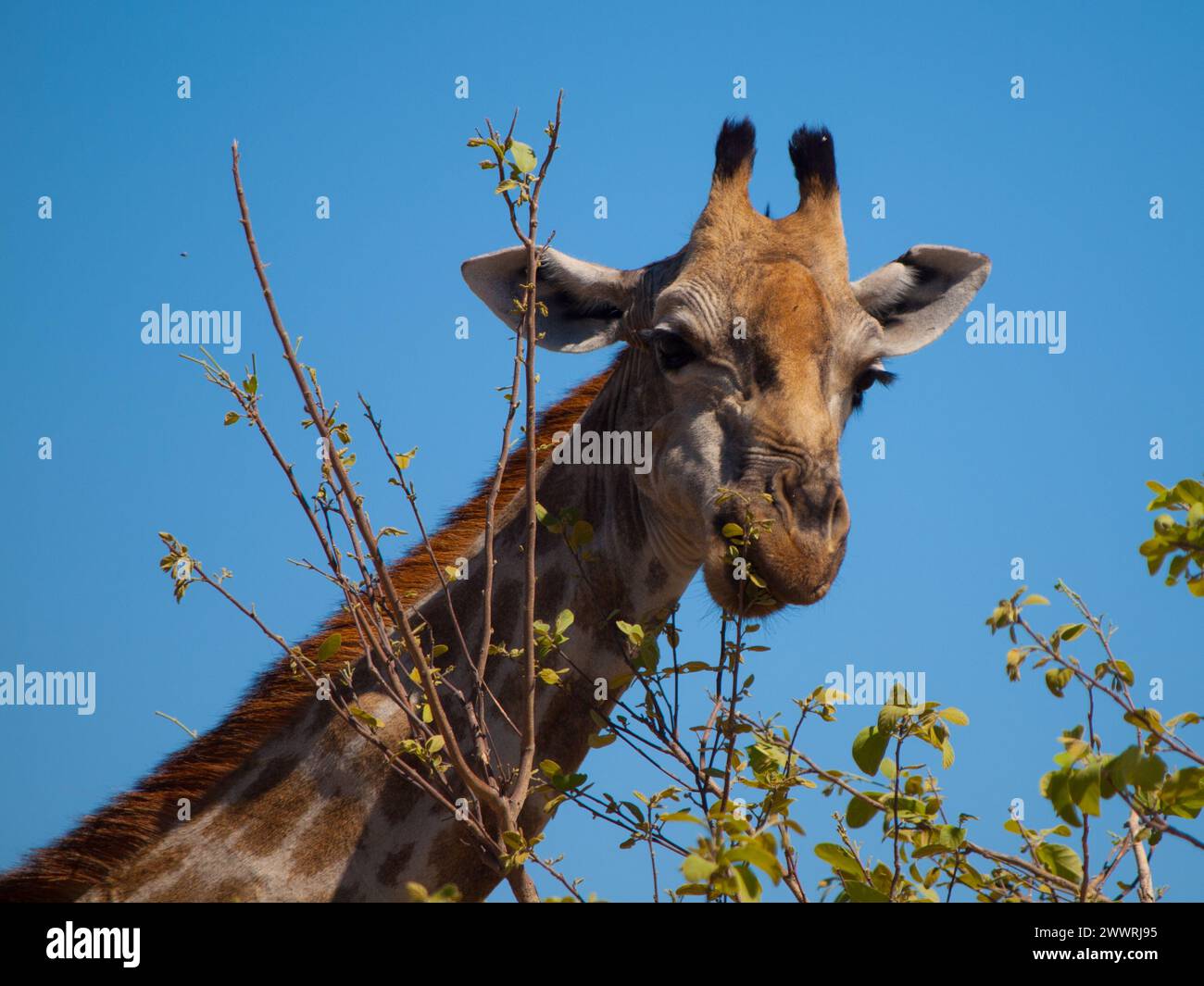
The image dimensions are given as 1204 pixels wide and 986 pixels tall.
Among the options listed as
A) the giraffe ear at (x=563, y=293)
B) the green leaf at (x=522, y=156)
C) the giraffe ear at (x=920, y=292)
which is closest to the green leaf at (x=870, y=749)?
the green leaf at (x=522, y=156)

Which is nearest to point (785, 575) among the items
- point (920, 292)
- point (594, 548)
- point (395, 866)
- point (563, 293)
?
point (594, 548)

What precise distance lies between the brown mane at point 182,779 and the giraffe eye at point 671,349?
1280 mm

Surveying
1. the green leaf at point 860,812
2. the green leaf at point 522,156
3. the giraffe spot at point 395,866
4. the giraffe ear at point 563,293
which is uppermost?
the giraffe ear at point 563,293

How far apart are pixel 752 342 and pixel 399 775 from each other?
2.90 metres

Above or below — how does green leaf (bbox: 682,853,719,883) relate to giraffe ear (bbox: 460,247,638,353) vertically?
below

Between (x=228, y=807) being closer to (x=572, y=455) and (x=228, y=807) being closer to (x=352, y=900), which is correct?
(x=352, y=900)

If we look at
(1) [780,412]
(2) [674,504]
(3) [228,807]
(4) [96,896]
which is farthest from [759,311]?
(4) [96,896]

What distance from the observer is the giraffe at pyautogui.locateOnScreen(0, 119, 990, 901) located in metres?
6.40

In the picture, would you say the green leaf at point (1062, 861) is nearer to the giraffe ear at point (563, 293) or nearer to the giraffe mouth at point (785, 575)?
the giraffe mouth at point (785, 575)

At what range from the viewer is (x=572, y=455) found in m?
7.45

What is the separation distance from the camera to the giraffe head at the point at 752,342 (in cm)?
608

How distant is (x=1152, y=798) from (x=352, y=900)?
4040 mm

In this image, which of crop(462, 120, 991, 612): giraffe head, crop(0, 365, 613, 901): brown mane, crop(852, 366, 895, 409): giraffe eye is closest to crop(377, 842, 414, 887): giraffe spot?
crop(0, 365, 613, 901): brown mane

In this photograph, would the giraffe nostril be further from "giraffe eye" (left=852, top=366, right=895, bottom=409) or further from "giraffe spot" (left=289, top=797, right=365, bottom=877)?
"giraffe spot" (left=289, top=797, right=365, bottom=877)
